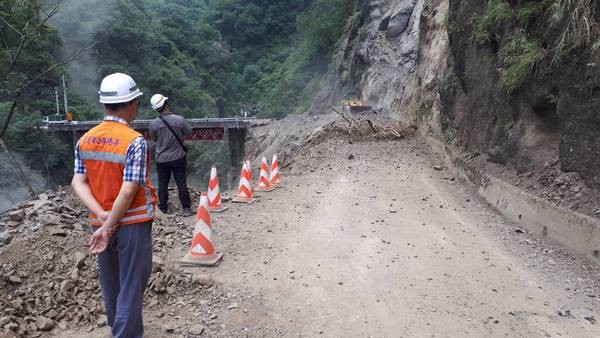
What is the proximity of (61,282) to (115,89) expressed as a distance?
7.40 ft

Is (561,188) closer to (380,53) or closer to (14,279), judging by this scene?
(14,279)

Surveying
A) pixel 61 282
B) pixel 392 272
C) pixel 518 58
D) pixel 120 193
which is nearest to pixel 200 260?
pixel 61 282

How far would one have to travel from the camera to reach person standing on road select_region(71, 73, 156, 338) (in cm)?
285

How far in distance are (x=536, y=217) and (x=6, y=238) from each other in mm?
6721

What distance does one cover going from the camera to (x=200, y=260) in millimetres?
5129

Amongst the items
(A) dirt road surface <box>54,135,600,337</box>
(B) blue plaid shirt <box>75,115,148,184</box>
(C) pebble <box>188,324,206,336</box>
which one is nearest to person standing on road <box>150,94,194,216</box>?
(A) dirt road surface <box>54,135,600,337</box>

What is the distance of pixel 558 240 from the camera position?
5.68 meters

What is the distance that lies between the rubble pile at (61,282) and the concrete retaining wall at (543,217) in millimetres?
4064

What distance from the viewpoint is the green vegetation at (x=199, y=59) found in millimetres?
31203

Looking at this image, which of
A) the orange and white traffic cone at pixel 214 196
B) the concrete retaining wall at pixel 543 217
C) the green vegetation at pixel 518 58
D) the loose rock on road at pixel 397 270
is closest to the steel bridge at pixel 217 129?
the orange and white traffic cone at pixel 214 196

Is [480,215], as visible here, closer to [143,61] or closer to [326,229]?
[326,229]

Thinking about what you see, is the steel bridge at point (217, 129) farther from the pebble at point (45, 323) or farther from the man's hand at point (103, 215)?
the man's hand at point (103, 215)

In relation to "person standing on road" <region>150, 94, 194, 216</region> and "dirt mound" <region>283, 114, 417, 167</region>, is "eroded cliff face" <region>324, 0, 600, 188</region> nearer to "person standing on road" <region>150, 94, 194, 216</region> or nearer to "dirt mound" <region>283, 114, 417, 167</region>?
"dirt mound" <region>283, 114, 417, 167</region>

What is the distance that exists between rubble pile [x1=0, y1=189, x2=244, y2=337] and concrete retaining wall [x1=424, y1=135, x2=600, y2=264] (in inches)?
160
